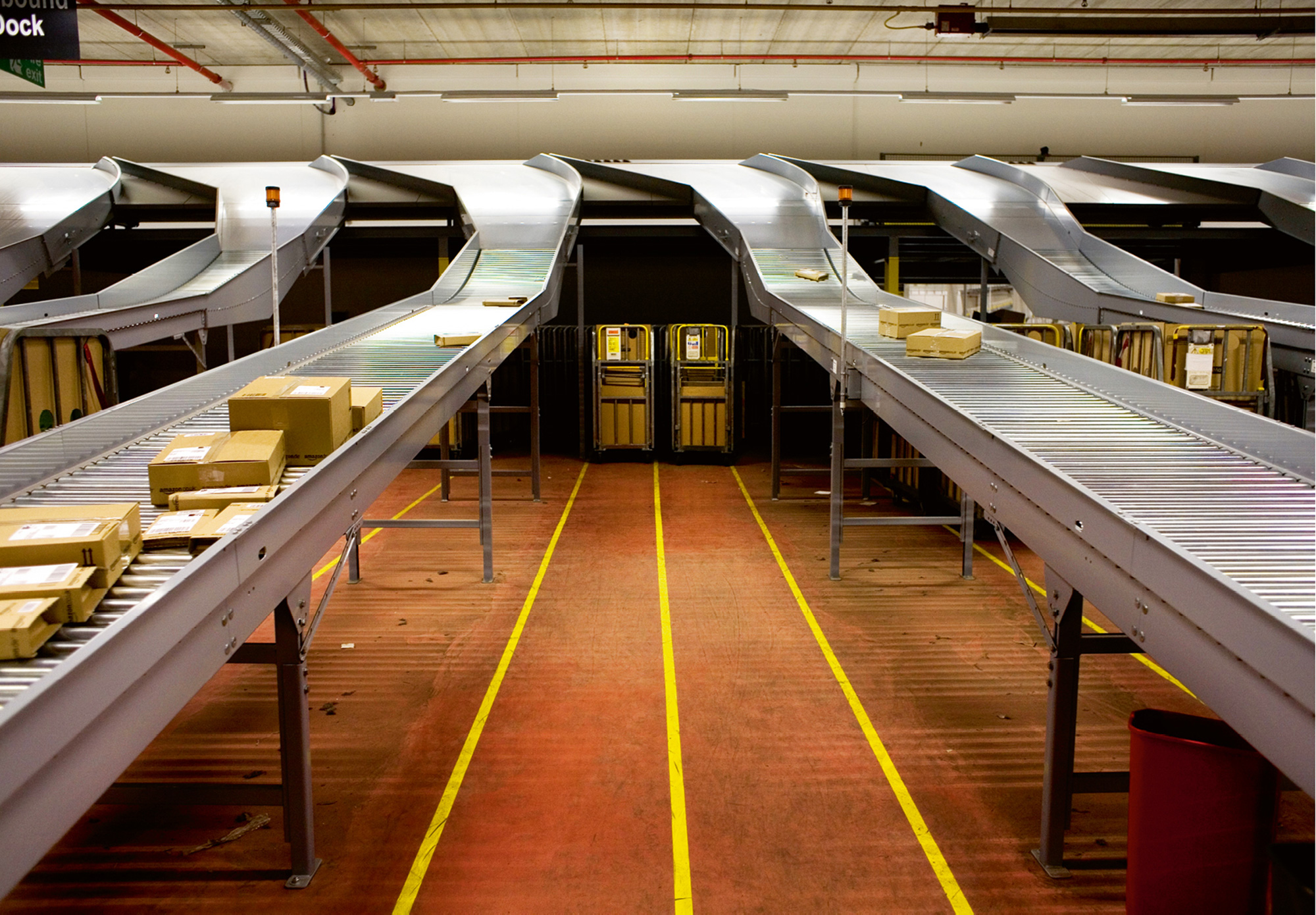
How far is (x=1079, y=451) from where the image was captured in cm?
407

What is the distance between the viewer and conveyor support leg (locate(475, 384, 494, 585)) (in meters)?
7.27

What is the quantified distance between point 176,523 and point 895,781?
361 centimetres

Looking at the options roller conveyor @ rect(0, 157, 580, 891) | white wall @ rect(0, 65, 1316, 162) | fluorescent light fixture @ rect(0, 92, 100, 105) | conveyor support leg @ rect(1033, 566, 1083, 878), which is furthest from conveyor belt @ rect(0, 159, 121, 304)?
conveyor support leg @ rect(1033, 566, 1083, 878)

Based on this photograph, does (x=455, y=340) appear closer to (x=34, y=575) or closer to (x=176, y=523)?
(x=176, y=523)

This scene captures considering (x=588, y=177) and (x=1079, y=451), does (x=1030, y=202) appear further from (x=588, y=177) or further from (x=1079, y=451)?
(x=1079, y=451)

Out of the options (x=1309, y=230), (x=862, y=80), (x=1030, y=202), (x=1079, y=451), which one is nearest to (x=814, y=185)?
(x=1030, y=202)

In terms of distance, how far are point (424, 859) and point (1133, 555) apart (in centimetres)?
317

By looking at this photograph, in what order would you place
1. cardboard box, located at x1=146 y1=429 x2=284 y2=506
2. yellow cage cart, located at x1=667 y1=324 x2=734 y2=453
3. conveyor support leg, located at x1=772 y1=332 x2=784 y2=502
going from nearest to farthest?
cardboard box, located at x1=146 y1=429 x2=284 y2=506 → conveyor support leg, located at x1=772 y1=332 x2=784 y2=502 → yellow cage cart, located at x1=667 y1=324 x2=734 y2=453

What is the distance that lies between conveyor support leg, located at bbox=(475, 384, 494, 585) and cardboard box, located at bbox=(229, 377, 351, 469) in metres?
3.28

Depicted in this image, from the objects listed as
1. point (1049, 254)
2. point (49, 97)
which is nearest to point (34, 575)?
point (1049, 254)

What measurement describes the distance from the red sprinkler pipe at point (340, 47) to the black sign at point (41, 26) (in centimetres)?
579

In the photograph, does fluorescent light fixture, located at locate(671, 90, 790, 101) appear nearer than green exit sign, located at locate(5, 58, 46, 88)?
No

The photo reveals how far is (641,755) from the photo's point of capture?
4793 millimetres

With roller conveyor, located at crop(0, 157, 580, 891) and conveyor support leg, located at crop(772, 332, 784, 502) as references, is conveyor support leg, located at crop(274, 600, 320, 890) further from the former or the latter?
conveyor support leg, located at crop(772, 332, 784, 502)
